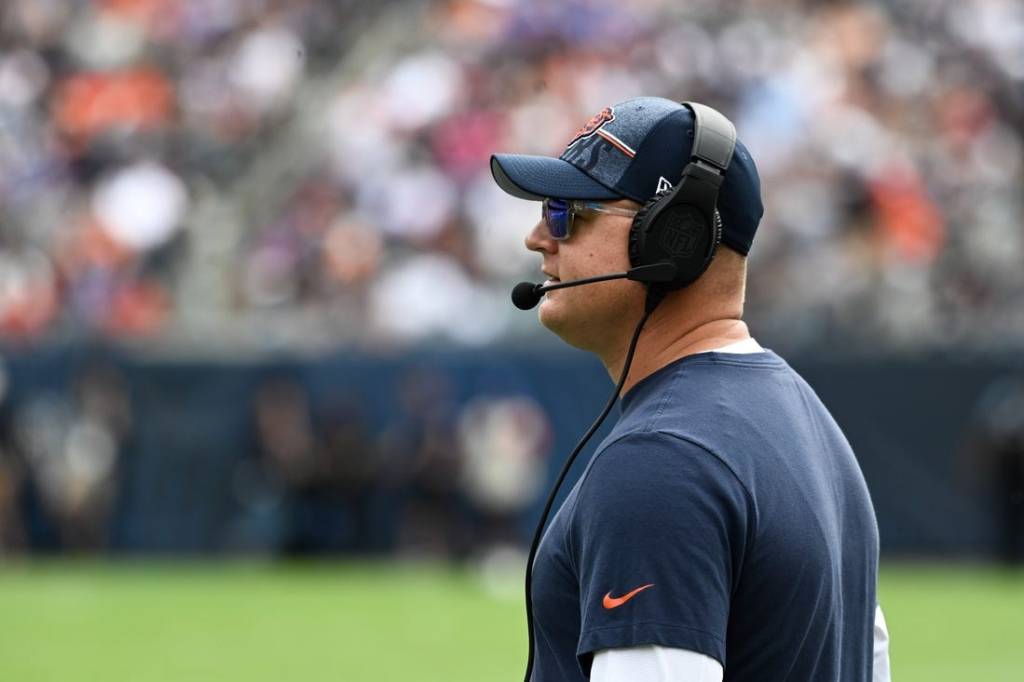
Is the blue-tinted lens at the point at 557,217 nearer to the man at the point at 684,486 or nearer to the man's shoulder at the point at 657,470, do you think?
the man at the point at 684,486

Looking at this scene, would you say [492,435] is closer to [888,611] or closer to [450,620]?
[450,620]

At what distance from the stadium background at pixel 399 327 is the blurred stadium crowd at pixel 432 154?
1.5 inches

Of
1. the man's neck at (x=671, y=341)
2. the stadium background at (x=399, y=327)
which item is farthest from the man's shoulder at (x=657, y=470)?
the stadium background at (x=399, y=327)

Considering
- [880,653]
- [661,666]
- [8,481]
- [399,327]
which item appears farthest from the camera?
[399,327]

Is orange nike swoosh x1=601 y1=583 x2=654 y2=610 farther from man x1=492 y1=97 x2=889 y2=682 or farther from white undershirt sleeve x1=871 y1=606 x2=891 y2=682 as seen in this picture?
white undershirt sleeve x1=871 y1=606 x2=891 y2=682

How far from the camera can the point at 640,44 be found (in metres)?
17.8

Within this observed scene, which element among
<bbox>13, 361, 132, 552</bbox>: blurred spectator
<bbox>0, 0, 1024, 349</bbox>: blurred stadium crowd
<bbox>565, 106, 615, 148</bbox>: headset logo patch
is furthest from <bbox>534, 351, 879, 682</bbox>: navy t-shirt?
<bbox>13, 361, 132, 552</bbox>: blurred spectator

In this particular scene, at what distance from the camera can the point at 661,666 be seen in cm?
218

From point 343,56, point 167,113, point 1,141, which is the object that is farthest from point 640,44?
point 1,141

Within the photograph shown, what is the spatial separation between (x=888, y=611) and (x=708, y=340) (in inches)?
381

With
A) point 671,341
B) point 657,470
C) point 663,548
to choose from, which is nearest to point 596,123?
point 671,341

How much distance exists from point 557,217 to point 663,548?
0.63m

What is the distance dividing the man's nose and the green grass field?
22.6ft

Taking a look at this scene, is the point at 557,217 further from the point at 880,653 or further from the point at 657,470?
the point at 880,653
